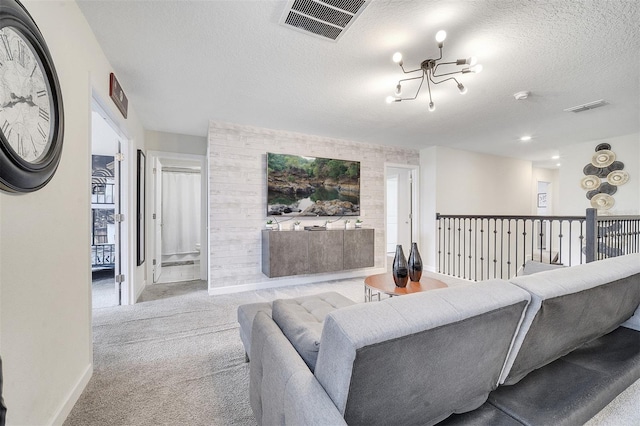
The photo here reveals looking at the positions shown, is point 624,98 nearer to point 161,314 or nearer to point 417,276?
point 417,276

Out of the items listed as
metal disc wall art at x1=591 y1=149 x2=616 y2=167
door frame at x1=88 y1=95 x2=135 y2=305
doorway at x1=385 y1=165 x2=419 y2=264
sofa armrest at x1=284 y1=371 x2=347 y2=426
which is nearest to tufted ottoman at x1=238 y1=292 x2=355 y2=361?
sofa armrest at x1=284 y1=371 x2=347 y2=426

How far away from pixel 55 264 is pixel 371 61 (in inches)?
102

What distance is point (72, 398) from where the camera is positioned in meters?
1.58

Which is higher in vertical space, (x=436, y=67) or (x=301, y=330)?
(x=436, y=67)

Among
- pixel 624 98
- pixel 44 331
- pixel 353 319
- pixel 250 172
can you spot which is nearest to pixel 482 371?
pixel 353 319

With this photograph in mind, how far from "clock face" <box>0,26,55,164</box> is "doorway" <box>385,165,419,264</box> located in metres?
5.04

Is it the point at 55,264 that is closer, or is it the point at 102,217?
the point at 55,264

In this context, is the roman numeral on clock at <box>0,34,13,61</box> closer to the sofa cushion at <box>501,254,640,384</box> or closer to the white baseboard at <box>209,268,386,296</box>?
the sofa cushion at <box>501,254,640,384</box>

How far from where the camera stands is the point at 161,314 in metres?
3.01

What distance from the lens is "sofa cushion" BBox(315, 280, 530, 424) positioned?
2.49 ft

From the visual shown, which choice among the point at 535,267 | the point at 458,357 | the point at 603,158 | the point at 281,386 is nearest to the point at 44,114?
the point at 281,386

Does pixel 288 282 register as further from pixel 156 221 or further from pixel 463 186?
pixel 463 186

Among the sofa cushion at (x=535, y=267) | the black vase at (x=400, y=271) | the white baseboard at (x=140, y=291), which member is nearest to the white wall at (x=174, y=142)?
the white baseboard at (x=140, y=291)

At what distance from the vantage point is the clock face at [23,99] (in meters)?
1.06
